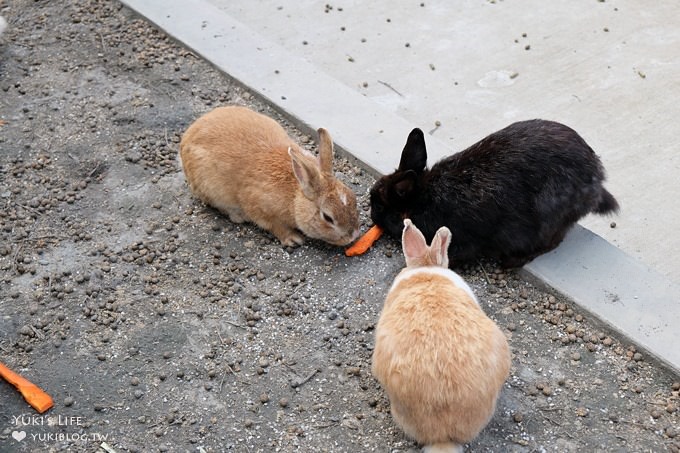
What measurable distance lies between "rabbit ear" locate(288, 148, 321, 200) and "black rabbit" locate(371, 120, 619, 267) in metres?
0.46

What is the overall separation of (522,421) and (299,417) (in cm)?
106

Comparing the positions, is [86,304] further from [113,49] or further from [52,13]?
[52,13]

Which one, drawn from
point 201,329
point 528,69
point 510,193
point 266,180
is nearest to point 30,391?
point 201,329

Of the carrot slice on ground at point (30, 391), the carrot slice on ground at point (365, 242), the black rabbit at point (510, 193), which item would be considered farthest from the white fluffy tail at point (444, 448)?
the carrot slice on ground at point (30, 391)

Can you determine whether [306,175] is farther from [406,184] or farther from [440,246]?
[440,246]

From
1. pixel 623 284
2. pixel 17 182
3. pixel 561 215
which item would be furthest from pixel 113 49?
pixel 623 284

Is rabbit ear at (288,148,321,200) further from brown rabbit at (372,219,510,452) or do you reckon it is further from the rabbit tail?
the rabbit tail

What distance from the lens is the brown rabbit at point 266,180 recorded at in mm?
4781

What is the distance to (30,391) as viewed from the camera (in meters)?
3.96

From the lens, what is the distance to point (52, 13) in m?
7.31

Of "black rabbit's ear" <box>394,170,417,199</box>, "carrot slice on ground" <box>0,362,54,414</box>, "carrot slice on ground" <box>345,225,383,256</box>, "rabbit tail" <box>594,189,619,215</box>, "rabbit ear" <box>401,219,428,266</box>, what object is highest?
"rabbit ear" <box>401,219,428,266</box>

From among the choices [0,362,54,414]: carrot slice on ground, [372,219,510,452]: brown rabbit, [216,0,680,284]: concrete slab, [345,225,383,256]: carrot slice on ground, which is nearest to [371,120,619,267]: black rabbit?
[345,225,383,256]: carrot slice on ground

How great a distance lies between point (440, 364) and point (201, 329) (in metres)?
1.53

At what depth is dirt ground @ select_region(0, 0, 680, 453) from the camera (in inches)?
151
